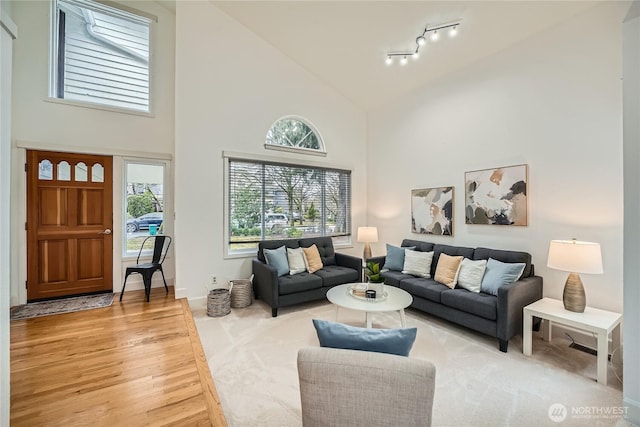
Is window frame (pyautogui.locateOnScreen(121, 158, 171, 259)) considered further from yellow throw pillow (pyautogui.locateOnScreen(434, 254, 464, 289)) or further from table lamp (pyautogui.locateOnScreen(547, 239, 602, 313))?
table lamp (pyautogui.locateOnScreen(547, 239, 602, 313))

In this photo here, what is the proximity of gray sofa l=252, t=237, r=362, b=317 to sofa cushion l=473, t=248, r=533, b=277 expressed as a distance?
66.9 inches

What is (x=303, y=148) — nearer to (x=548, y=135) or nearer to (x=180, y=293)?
(x=180, y=293)

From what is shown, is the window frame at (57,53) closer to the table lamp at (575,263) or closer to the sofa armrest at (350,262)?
the sofa armrest at (350,262)

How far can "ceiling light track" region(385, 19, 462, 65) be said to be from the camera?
3213 mm

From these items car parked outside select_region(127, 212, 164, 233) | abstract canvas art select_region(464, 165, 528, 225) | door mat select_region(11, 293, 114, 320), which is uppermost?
abstract canvas art select_region(464, 165, 528, 225)

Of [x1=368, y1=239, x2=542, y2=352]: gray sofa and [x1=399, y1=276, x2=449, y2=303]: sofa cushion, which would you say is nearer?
[x1=368, y1=239, x2=542, y2=352]: gray sofa

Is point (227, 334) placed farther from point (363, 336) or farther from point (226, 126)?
point (226, 126)

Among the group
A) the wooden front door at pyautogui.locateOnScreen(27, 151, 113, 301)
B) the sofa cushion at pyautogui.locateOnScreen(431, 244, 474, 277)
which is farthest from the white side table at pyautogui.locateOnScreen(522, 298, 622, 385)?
the wooden front door at pyautogui.locateOnScreen(27, 151, 113, 301)

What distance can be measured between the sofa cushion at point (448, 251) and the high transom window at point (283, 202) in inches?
73.0

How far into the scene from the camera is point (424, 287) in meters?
3.32

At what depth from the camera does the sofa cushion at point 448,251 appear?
3551mm

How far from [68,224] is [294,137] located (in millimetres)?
3611

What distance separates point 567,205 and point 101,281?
20.3 feet

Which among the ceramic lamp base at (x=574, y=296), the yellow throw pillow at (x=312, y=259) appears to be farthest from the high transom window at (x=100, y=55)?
the ceramic lamp base at (x=574, y=296)
